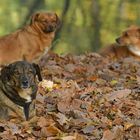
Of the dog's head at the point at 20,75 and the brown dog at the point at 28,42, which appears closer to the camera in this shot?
the dog's head at the point at 20,75

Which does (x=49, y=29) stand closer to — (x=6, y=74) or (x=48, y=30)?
(x=48, y=30)

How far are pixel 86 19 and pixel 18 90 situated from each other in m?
19.7

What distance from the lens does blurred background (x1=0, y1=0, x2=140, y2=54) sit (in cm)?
2730

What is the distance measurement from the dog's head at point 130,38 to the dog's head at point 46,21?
3.19 meters

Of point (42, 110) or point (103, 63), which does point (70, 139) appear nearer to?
point (42, 110)

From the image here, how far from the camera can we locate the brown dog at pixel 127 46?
1509 cm

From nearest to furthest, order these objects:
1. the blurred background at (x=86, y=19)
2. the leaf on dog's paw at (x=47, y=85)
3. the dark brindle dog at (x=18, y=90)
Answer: the dark brindle dog at (x=18, y=90), the leaf on dog's paw at (x=47, y=85), the blurred background at (x=86, y=19)

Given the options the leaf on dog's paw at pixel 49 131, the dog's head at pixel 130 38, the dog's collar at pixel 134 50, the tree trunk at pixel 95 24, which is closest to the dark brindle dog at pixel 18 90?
the leaf on dog's paw at pixel 49 131

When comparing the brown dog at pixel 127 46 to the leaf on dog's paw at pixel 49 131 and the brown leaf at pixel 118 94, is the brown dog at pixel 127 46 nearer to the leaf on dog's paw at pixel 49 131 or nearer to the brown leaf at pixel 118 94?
the brown leaf at pixel 118 94

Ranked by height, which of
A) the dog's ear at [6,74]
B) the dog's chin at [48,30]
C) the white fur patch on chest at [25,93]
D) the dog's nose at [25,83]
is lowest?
the white fur patch on chest at [25,93]

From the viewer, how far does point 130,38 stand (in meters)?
15.6

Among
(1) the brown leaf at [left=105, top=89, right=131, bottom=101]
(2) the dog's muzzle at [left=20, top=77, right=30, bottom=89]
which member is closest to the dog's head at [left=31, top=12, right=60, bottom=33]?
(1) the brown leaf at [left=105, top=89, right=131, bottom=101]

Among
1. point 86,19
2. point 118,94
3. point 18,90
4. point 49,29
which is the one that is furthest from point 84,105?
point 86,19

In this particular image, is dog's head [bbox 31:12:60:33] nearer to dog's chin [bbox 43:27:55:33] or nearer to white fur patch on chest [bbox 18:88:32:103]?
dog's chin [bbox 43:27:55:33]
